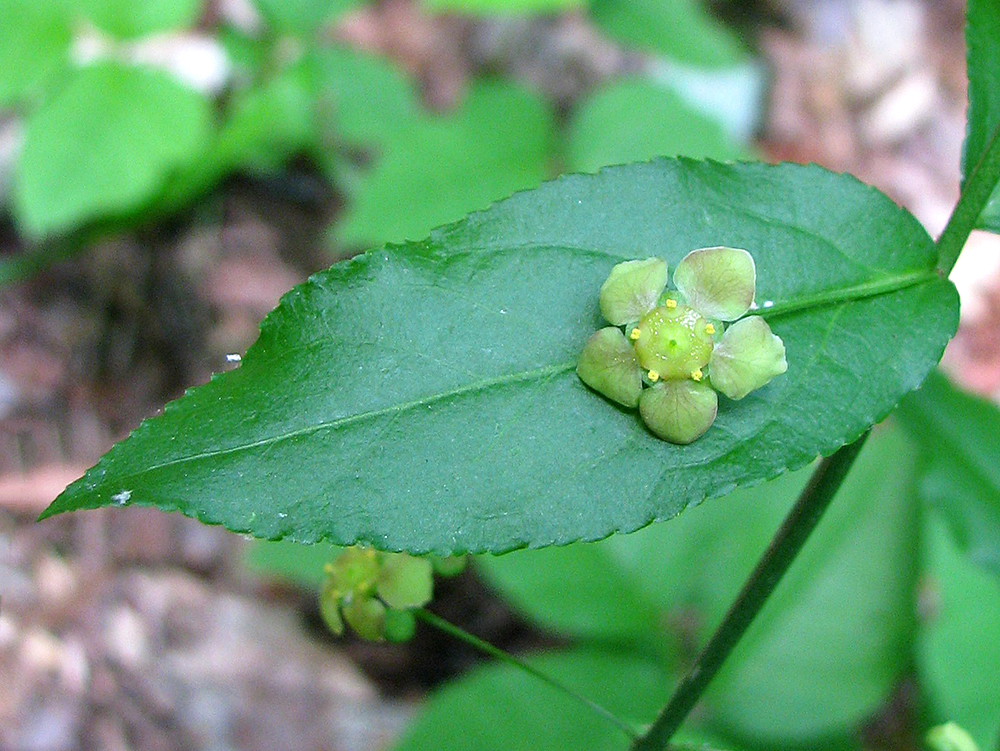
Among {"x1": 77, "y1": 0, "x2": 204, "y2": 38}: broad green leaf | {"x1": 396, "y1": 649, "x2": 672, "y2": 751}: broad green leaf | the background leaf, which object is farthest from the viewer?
the background leaf

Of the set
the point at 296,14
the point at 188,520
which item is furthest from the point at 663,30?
the point at 188,520

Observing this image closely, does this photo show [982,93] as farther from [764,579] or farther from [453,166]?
[453,166]

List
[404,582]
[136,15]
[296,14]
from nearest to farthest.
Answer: [404,582] → [136,15] → [296,14]

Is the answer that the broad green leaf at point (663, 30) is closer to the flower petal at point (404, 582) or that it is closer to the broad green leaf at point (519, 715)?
the broad green leaf at point (519, 715)

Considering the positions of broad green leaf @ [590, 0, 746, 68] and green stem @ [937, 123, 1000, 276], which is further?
Result: broad green leaf @ [590, 0, 746, 68]

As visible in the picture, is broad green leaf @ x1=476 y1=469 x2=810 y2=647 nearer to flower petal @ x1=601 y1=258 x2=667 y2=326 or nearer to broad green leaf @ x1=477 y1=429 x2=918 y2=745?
broad green leaf @ x1=477 y1=429 x2=918 y2=745

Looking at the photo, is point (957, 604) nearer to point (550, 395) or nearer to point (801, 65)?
point (550, 395)

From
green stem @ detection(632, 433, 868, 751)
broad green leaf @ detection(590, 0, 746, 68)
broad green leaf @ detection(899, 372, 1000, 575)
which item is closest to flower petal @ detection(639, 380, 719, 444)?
green stem @ detection(632, 433, 868, 751)
